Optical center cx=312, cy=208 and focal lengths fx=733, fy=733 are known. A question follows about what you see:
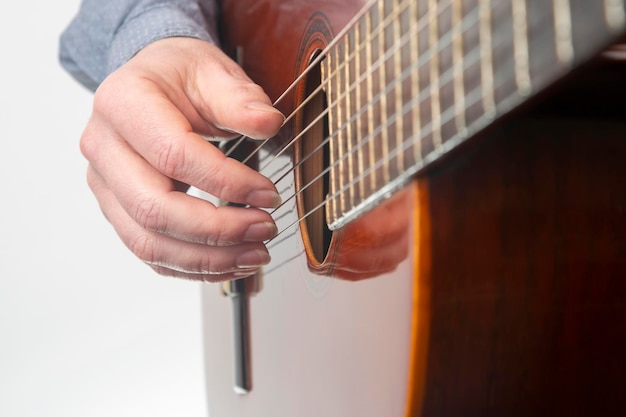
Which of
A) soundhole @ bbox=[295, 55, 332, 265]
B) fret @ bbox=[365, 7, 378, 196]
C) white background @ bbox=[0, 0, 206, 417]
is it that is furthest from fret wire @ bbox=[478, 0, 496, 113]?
white background @ bbox=[0, 0, 206, 417]

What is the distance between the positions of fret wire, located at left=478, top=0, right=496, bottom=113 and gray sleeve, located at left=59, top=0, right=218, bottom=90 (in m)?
0.46

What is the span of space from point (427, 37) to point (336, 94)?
134 millimetres

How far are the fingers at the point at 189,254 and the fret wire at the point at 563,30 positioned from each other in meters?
0.39

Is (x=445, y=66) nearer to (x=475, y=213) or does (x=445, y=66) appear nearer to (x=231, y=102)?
(x=475, y=213)

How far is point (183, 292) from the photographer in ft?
5.32

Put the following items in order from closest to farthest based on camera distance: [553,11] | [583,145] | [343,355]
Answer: [553,11] < [583,145] < [343,355]

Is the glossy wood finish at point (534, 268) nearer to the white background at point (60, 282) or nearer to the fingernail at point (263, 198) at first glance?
the fingernail at point (263, 198)

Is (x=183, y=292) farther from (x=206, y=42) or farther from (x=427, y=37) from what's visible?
(x=427, y=37)

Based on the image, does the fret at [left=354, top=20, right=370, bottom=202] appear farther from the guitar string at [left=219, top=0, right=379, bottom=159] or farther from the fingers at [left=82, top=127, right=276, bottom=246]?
the fingers at [left=82, top=127, right=276, bottom=246]

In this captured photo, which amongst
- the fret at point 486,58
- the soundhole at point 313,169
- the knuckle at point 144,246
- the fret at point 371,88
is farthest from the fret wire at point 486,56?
the knuckle at point 144,246

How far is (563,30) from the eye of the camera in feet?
0.87

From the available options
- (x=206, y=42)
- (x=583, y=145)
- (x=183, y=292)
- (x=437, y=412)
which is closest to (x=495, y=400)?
(x=437, y=412)

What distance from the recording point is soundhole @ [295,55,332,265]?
0.56 m

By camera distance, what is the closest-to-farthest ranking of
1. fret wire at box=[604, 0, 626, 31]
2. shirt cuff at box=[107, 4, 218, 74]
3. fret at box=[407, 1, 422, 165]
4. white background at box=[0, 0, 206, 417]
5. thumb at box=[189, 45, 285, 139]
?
fret wire at box=[604, 0, 626, 31]
fret at box=[407, 1, 422, 165]
thumb at box=[189, 45, 285, 139]
shirt cuff at box=[107, 4, 218, 74]
white background at box=[0, 0, 206, 417]
